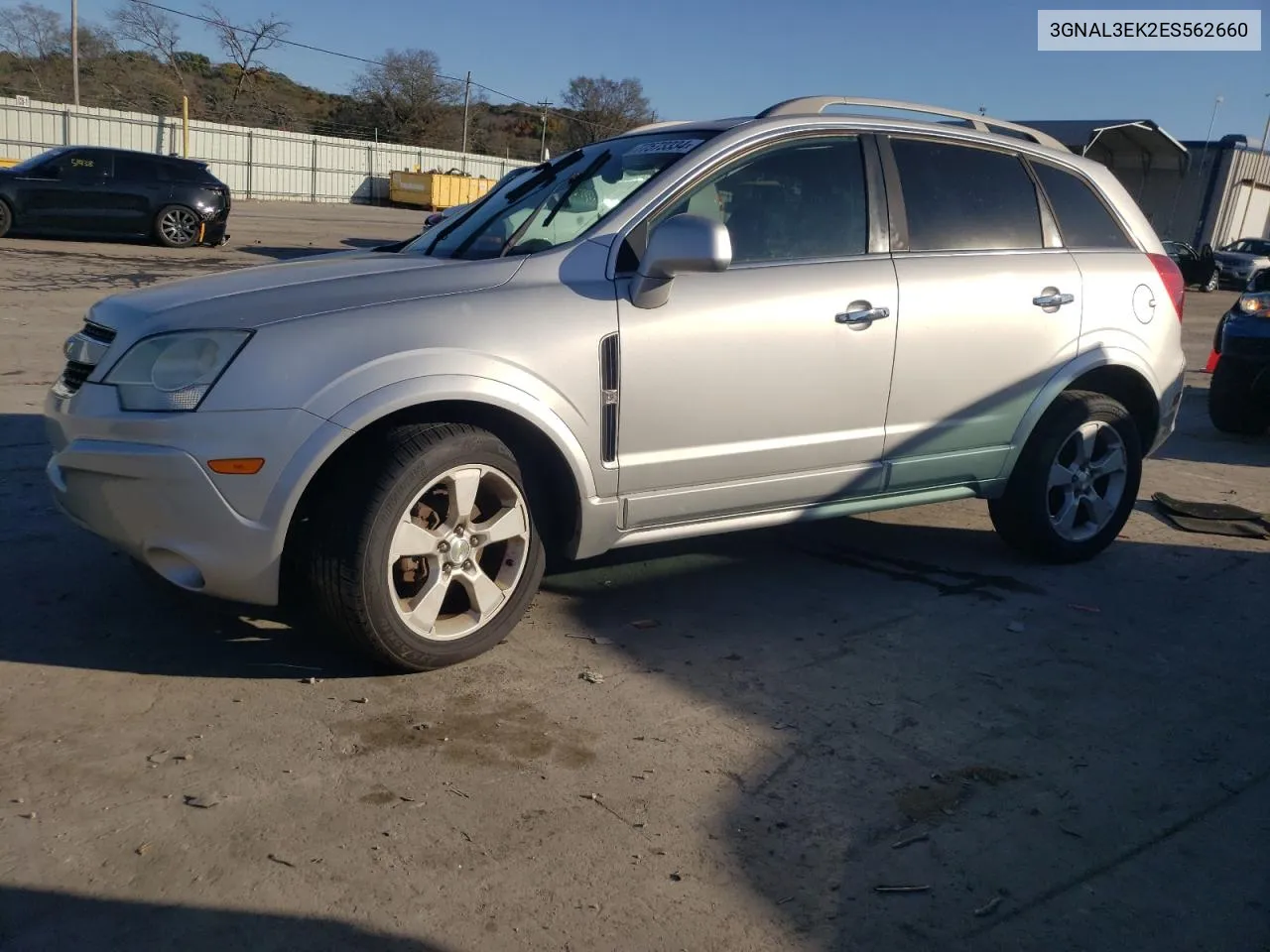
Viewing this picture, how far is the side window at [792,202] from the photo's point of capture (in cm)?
398

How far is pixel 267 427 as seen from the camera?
3139 mm

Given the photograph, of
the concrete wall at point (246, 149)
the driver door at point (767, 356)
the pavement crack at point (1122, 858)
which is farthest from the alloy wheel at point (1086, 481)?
the concrete wall at point (246, 149)

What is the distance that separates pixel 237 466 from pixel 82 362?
807 millimetres

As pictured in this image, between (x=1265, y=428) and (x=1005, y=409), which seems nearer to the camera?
(x=1005, y=409)

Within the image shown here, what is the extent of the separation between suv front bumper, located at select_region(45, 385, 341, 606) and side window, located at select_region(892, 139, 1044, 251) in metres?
2.53

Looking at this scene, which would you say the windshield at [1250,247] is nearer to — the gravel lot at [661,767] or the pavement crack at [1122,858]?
the gravel lot at [661,767]

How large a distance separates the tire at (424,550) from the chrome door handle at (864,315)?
4.50 ft

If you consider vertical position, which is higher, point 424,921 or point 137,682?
point 137,682

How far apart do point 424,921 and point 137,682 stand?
152 centimetres

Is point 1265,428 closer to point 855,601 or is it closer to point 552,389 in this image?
point 855,601

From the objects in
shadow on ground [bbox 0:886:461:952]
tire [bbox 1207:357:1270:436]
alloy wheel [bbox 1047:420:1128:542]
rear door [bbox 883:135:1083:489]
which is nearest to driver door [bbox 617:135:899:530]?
rear door [bbox 883:135:1083:489]

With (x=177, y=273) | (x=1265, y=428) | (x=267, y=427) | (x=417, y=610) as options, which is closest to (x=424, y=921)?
(x=417, y=610)

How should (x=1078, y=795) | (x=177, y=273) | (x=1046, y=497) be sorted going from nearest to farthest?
(x=1078, y=795)
(x=1046, y=497)
(x=177, y=273)

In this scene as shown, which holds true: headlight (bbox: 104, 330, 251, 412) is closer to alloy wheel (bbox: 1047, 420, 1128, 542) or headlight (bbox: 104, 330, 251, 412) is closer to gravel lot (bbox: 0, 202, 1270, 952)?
gravel lot (bbox: 0, 202, 1270, 952)
